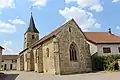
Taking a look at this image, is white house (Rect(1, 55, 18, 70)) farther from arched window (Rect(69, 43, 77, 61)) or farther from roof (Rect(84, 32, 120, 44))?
arched window (Rect(69, 43, 77, 61))

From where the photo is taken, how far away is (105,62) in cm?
3253

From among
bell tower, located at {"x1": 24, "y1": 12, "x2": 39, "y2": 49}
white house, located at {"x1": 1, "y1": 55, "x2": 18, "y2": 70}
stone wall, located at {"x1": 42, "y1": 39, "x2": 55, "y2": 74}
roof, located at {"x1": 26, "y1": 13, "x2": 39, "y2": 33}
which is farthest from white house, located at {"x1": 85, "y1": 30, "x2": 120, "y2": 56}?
white house, located at {"x1": 1, "y1": 55, "x2": 18, "y2": 70}

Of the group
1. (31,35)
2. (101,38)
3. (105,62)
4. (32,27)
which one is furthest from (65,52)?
(32,27)

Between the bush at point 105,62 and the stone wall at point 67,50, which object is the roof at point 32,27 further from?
the stone wall at point 67,50

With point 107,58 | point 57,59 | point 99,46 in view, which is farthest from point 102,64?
point 57,59

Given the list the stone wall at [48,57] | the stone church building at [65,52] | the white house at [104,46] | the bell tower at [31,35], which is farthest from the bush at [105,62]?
the bell tower at [31,35]

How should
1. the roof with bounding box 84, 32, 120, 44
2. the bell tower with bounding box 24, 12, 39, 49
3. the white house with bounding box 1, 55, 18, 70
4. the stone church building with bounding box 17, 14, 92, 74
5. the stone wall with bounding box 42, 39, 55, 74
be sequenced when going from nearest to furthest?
1. the stone church building with bounding box 17, 14, 92, 74
2. the stone wall with bounding box 42, 39, 55, 74
3. the roof with bounding box 84, 32, 120, 44
4. the bell tower with bounding box 24, 12, 39, 49
5. the white house with bounding box 1, 55, 18, 70

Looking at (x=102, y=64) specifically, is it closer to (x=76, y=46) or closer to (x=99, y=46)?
(x=99, y=46)

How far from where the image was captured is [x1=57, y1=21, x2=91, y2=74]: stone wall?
93.5 ft

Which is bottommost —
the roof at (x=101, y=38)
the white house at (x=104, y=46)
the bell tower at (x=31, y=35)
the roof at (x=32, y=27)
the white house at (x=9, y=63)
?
the white house at (x=9, y=63)

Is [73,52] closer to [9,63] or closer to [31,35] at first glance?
[31,35]

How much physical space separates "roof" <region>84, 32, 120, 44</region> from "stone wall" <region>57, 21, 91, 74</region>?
18.2ft

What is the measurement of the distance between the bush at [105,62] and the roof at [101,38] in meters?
3.72

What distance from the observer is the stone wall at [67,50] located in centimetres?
2850
